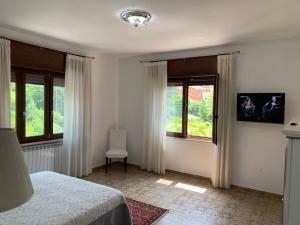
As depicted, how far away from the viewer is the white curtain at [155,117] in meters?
4.84

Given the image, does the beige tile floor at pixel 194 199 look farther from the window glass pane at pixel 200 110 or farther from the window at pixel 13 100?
the window at pixel 13 100

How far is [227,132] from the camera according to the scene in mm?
4059

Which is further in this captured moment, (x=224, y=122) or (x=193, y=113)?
(x=193, y=113)

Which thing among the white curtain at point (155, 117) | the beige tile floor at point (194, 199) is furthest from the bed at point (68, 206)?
the white curtain at point (155, 117)

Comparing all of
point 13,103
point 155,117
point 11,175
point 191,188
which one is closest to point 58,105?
point 13,103

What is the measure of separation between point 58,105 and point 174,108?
7.80 feet

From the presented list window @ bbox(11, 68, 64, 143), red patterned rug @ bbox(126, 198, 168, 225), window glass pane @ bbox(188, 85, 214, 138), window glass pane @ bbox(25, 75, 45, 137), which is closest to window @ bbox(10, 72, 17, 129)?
window @ bbox(11, 68, 64, 143)

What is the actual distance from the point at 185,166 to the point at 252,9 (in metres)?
3.26

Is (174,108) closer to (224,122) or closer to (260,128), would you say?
(224,122)

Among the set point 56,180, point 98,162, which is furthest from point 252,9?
point 98,162

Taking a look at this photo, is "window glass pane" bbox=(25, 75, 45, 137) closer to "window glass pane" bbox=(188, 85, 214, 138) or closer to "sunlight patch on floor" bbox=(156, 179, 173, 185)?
"sunlight patch on floor" bbox=(156, 179, 173, 185)

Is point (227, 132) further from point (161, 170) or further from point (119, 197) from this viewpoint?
point (119, 197)

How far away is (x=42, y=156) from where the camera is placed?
4012 mm

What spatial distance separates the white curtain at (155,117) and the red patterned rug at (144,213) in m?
1.54
